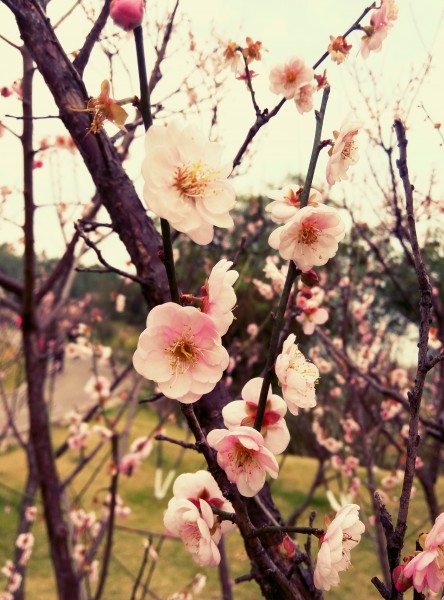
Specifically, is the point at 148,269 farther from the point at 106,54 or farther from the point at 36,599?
the point at 36,599

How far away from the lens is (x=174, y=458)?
7.14 m

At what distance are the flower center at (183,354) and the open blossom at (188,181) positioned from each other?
115mm

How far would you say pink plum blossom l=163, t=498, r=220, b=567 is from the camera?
571mm

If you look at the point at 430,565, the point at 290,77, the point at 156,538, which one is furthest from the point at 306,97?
the point at 156,538

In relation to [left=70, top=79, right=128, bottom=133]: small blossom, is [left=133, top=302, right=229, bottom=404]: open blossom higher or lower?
lower

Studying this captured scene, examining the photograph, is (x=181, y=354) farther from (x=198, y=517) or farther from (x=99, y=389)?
(x=99, y=389)

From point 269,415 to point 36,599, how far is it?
427cm

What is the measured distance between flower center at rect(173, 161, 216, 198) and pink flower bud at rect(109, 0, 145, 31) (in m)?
0.15

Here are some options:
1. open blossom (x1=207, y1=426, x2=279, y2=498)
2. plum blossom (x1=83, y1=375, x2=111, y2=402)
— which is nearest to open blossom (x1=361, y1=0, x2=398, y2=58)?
open blossom (x1=207, y1=426, x2=279, y2=498)

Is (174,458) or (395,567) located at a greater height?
(174,458)

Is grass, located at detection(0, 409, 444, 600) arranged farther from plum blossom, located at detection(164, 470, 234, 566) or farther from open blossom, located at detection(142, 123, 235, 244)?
open blossom, located at detection(142, 123, 235, 244)

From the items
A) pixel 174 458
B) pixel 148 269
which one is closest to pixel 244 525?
pixel 148 269

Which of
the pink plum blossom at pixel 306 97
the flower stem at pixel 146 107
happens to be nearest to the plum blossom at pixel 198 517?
the flower stem at pixel 146 107

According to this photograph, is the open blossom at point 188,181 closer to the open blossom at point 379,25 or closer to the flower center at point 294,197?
the flower center at point 294,197
